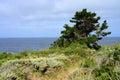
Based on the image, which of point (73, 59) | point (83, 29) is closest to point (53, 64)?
point (73, 59)

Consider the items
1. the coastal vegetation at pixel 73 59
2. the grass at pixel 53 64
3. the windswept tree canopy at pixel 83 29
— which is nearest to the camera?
the coastal vegetation at pixel 73 59

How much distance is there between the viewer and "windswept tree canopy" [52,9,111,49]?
25094 millimetres

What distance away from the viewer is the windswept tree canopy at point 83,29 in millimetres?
25094

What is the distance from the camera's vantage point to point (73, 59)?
20578 millimetres

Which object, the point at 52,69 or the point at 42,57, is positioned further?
the point at 42,57

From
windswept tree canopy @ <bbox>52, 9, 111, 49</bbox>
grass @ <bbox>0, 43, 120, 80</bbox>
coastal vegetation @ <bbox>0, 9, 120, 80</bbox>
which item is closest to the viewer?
coastal vegetation @ <bbox>0, 9, 120, 80</bbox>

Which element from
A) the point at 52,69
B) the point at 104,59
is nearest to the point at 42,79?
the point at 52,69

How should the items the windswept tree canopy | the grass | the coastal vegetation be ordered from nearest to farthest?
the coastal vegetation → the grass → the windswept tree canopy

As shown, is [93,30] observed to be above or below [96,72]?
above

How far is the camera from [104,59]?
16484mm

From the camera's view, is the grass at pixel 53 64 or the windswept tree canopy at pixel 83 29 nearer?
the grass at pixel 53 64

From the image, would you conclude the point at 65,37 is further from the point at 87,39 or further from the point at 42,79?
the point at 42,79

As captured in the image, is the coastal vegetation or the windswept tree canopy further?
the windswept tree canopy

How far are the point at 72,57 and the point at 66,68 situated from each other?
132 cm
